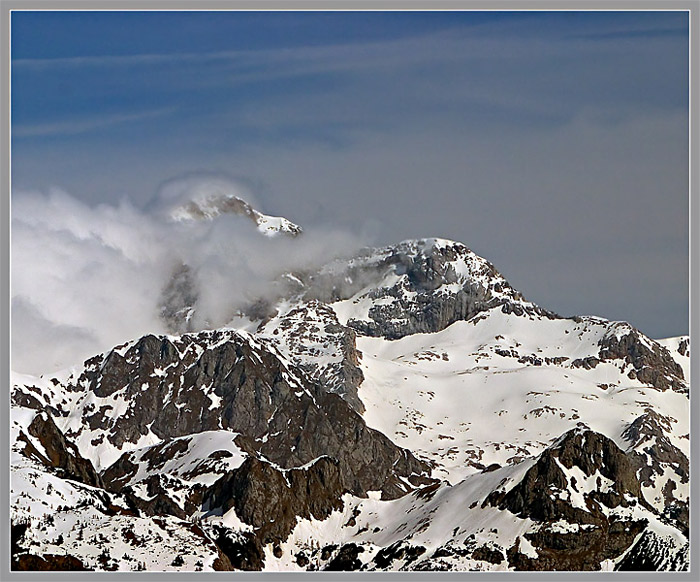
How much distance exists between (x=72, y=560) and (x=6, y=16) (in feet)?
247

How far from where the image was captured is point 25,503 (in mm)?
196875

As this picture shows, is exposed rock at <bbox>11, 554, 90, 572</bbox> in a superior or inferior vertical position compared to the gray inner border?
inferior

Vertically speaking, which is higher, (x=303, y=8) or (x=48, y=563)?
(x=303, y=8)

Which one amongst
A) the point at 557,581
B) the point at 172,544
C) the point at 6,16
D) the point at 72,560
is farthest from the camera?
the point at 172,544

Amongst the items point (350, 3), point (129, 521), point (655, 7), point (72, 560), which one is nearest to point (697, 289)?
point (655, 7)

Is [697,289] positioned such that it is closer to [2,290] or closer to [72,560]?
[2,290]

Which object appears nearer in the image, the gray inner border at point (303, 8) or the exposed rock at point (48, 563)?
the gray inner border at point (303, 8)

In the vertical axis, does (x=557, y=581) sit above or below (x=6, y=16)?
below

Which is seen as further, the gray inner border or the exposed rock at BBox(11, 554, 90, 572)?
the exposed rock at BBox(11, 554, 90, 572)

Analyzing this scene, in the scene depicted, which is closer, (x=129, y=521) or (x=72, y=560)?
(x=72, y=560)

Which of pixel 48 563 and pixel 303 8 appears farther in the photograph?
pixel 48 563

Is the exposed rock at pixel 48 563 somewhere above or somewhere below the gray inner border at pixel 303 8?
below

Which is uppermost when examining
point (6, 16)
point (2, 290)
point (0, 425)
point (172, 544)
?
point (6, 16)

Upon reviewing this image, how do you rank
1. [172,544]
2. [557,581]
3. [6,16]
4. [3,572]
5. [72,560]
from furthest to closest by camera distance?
[172,544] → [72,560] → [557,581] → [3,572] → [6,16]
